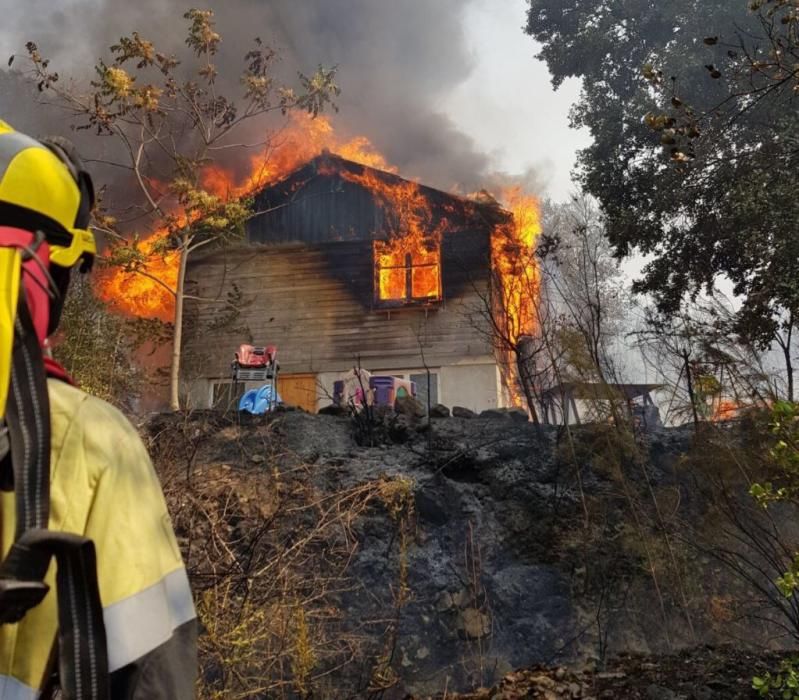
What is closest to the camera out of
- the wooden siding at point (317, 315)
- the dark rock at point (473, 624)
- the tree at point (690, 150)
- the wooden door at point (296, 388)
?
the dark rock at point (473, 624)

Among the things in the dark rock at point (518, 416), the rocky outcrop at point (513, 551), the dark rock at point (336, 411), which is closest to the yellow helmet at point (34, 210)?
the rocky outcrop at point (513, 551)

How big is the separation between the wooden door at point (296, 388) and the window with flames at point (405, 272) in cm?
289

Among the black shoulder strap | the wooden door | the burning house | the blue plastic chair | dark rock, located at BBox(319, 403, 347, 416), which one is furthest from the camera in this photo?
the wooden door

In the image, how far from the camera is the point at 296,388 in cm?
1616

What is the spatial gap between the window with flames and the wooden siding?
27 centimetres

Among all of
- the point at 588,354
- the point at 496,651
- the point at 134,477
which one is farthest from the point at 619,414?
the point at 134,477

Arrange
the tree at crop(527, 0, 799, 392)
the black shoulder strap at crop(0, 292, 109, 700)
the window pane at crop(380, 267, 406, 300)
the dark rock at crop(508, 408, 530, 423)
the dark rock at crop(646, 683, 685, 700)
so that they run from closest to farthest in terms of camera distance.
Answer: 1. the black shoulder strap at crop(0, 292, 109, 700)
2. the dark rock at crop(646, 683, 685, 700)
3. the tree at crop(527, 0, 799, 392)
4. the dark rock at crop(508, 408, 530, 423)
5. the window pane at crop(380, 267, 406, 300)

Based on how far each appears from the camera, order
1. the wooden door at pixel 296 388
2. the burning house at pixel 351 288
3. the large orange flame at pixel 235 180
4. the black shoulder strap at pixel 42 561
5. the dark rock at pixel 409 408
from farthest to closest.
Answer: the wooden door at pixel 296 388, the burning house at pixel 351 288, the large orange flame at pixel 235 180, the dark rock at pixel 409 408, the black shoulder strap at pixel 42 561

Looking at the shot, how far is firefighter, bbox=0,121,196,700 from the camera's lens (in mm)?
963

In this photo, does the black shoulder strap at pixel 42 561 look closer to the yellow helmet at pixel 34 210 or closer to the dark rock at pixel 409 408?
the yellow helmet at pixel 34 210

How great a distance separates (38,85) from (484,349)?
11908 mm

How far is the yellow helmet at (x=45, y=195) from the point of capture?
111 centimetres

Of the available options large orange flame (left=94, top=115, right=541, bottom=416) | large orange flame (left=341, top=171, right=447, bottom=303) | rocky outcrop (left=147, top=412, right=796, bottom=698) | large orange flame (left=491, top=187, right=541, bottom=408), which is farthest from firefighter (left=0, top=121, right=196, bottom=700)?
large orange flame (left=341, top=171, right=447, bottom=303)

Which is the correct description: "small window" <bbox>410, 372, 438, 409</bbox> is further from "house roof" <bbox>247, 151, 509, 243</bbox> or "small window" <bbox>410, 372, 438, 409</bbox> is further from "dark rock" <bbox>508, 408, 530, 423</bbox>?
"house roof" <bbox>247, 151, 509, 243</bbox>
